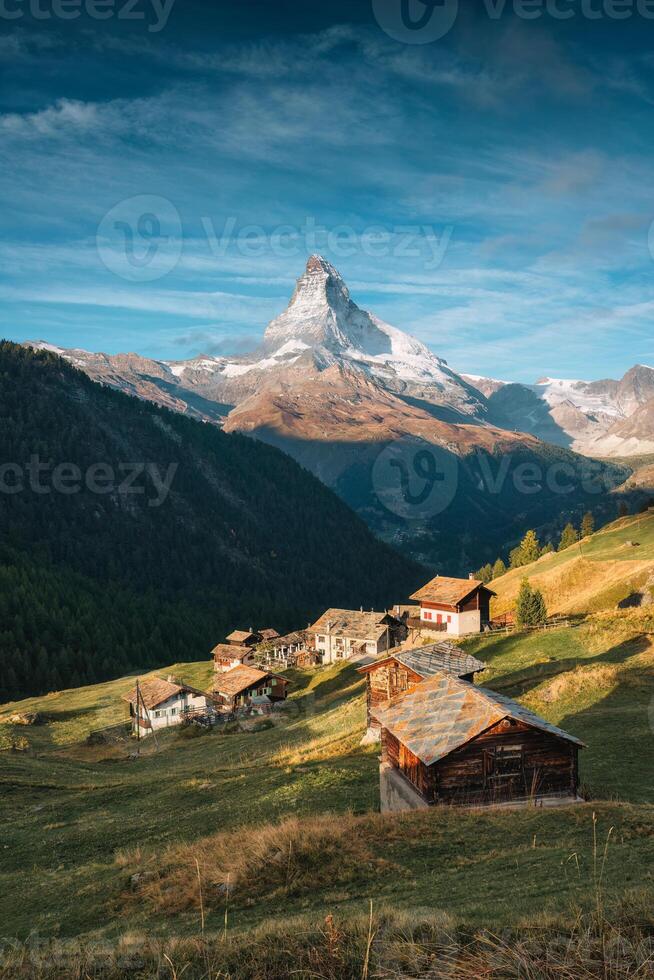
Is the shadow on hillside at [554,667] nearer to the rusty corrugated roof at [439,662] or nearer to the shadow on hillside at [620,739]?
the rusty corrugated roof at [439,662]

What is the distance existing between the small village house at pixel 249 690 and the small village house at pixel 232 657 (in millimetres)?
15008

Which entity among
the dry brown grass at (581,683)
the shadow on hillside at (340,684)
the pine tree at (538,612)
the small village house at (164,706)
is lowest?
the small village house at (164,706)

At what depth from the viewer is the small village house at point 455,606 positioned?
76625mm

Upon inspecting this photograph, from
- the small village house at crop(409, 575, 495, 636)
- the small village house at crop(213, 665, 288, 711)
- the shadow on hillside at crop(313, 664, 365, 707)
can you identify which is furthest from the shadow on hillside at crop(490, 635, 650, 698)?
the small village house at crop(213, 665, 288, 711)

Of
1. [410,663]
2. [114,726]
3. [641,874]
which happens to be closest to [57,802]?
[410,663]

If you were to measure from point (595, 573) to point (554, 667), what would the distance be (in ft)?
147

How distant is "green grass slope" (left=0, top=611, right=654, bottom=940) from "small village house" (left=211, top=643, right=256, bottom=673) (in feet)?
122

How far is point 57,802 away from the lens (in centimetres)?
3872

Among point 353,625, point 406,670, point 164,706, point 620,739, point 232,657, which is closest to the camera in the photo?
point 620,739

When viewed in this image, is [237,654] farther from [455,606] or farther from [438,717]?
[438,717]

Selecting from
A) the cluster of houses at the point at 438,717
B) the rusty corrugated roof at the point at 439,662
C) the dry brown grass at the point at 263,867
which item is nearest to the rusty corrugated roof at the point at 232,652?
the cluster of houses at the point at 438,717

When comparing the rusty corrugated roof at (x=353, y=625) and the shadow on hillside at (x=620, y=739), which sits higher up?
the rusty corrugated roof at (x=353, y=625)

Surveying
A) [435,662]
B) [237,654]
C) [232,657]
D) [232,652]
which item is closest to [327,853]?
[435,662]

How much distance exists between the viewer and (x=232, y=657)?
99.3 m
